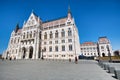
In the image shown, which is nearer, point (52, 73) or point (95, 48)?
point (52, 73)

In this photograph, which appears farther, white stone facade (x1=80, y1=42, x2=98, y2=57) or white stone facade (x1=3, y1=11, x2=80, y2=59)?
white stone facade (x1=80, y1=42, x2=98, y2=57)

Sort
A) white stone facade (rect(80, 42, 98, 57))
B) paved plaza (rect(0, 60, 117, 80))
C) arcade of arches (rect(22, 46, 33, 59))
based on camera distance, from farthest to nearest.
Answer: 1. white stone facade (rect(80, 42, 98, 57))
2. arcade of arches (rect(22, 46, 33, 59))
3. paved plaza (rect(0, 60, 117, 80))

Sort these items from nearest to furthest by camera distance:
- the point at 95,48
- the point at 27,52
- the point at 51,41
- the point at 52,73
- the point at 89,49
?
the point at 52,73 < the point at 51,41 < the point at 27,52 < the point at 95,48 < the point at 89,49

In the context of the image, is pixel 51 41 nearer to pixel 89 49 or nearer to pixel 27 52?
pixel 27 52

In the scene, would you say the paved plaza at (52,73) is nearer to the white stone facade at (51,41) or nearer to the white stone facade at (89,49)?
the white stone facade at (51,41)

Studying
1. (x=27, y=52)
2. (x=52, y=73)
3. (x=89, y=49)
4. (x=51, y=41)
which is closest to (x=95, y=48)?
(x=89, y=49)

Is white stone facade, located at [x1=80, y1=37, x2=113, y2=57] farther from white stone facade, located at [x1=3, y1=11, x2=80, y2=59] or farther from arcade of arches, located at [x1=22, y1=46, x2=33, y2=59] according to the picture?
arcade of arches, located at [x1=22, y1=46, x2=33, y2=59]

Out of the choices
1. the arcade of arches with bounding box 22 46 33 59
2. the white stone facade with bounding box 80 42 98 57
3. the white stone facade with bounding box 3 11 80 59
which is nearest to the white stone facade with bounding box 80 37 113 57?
the white stone facade with bounding box 80 42 98 57

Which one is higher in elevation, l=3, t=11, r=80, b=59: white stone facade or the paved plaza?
l=3, t=11, r=80, b=59: white stone facade

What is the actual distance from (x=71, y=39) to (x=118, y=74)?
41.2 meters

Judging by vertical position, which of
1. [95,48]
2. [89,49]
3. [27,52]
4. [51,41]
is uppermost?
[51,41]

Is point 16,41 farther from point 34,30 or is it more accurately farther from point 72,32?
point 72,32

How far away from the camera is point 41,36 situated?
58406 millimetres

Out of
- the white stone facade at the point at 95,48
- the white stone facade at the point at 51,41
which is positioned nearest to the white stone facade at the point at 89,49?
the white stone facade at the point at 95,48
